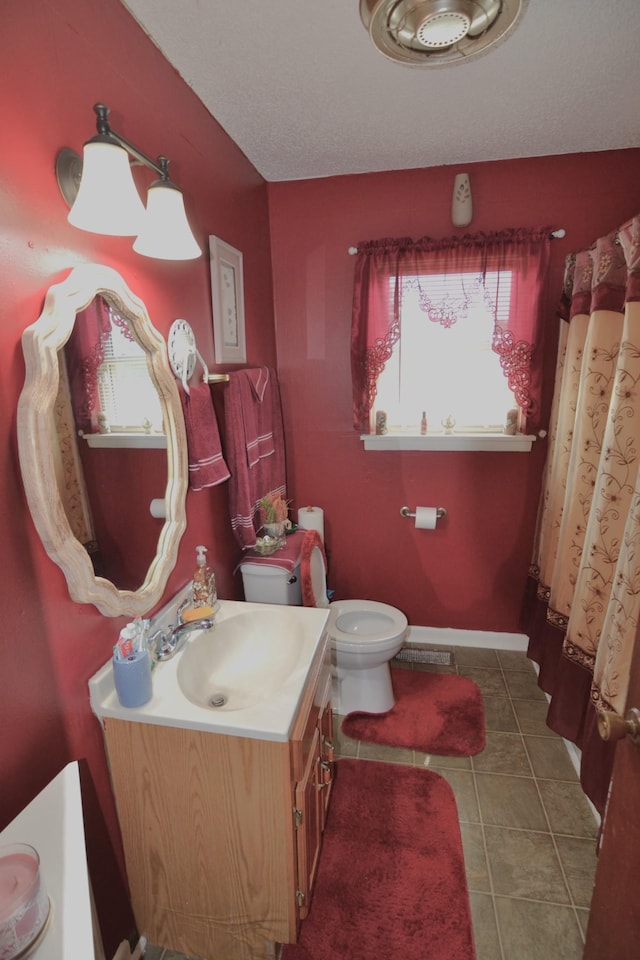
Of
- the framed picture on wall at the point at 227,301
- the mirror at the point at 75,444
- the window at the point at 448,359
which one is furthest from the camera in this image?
the window at the point at 448,359

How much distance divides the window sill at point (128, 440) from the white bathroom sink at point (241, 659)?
2.02ft

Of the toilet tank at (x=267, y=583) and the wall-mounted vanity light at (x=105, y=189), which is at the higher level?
the wall-mounted vanity light at (x=105, y=189)

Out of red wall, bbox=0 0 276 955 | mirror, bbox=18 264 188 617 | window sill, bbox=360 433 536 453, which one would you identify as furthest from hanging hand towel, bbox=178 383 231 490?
window sill, bbox=360 433 536 453

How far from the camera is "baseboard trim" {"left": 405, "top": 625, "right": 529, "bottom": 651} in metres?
2.74

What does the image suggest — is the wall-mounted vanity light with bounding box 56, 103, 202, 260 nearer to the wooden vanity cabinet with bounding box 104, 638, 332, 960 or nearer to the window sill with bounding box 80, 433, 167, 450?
the window sill with bounding box 80, 433, 167, 450

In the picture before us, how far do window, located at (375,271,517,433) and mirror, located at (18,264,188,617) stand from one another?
135cm

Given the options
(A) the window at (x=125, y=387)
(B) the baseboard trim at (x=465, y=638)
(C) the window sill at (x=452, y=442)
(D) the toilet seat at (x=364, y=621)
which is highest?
(A) the window at (x=125, y=387)

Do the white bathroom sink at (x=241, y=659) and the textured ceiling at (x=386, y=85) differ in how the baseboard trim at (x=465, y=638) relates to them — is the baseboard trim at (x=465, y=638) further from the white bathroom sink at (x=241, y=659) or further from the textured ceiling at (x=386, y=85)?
the textured ceiling at (x=386, y=85)

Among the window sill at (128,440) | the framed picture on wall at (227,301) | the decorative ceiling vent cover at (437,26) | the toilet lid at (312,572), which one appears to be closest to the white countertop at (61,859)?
the window sill at (128,440)

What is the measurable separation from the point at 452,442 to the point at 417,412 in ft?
0.82

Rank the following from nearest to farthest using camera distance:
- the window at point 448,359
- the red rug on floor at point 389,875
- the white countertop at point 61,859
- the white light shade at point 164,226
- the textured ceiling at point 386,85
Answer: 1. the white countertop at point 61,859
2. the white light shade at point 164,226
3. the textured ceiling at point 386,85
4. the red rug on floor at point 389,875
5. the window at point 448,359

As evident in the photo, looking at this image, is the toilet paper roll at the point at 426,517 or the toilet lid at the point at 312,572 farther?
the toilet paper roll at the point at 426,517

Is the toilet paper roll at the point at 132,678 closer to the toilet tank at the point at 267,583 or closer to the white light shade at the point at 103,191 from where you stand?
the toilet tank at the point at 267,583

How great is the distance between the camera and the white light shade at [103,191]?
96 centimetres
